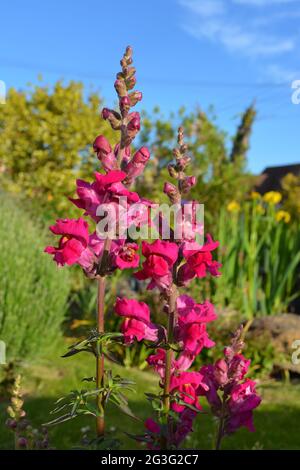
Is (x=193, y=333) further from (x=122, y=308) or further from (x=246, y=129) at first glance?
(x=246, y=129)

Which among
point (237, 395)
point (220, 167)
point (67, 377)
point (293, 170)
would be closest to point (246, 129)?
point (293, 170)

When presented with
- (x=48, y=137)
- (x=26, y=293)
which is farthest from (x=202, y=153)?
(x=26, y=293)

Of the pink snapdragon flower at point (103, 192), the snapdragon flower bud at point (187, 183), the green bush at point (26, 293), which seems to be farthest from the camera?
the green bush at point (26, 293)

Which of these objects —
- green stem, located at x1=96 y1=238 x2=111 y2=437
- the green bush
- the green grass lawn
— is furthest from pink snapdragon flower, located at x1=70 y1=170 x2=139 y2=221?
the green bush

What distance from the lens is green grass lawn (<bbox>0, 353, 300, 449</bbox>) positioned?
4209 millimetres

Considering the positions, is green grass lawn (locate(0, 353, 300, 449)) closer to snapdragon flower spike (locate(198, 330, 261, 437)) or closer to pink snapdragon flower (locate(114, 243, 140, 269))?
snapdragon flower spike (locate(198, 330, 261, 437))

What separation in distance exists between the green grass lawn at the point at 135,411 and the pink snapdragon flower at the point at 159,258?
2162 millimetres

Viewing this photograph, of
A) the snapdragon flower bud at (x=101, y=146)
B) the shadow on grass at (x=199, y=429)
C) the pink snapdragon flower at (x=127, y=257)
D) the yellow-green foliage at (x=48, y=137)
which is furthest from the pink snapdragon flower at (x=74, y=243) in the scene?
the yellow-green foliage at (x=48, y=137)

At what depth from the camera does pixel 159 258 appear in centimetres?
163

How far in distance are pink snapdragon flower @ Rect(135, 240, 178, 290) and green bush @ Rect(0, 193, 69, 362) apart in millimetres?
3649

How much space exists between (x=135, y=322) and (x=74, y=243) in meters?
0.30

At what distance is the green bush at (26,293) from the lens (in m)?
5.18

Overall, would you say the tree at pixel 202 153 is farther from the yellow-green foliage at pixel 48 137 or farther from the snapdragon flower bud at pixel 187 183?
the snapdragon flower bud at pixel 187 183

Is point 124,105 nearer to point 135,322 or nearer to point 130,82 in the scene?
point 130,82
